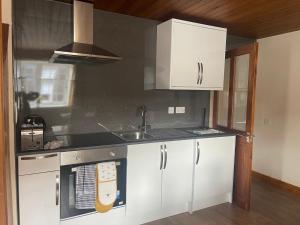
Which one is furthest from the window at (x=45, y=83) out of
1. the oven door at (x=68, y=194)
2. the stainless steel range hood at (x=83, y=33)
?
the oven door at (x=68, y=194)

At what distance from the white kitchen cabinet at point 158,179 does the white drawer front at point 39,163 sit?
0.69m

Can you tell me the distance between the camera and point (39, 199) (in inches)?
77.4

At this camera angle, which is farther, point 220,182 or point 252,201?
point 252,201

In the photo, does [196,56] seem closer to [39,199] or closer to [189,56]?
[189,56]

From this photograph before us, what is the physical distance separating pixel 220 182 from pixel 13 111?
2438 mm

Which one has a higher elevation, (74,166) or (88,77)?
(88,77)

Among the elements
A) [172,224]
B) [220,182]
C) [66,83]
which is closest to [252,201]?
[220,182]

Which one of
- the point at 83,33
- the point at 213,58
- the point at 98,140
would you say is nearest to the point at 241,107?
the point at 213,58

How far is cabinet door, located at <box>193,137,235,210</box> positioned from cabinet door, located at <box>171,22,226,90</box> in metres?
0.73

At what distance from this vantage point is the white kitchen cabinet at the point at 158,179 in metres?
2.36

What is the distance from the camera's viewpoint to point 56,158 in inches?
78.6

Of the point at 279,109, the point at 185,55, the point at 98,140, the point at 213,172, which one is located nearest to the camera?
the point at 98,140

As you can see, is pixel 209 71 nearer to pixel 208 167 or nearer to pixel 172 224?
pixel 208 167

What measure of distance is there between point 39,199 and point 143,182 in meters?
0.98
